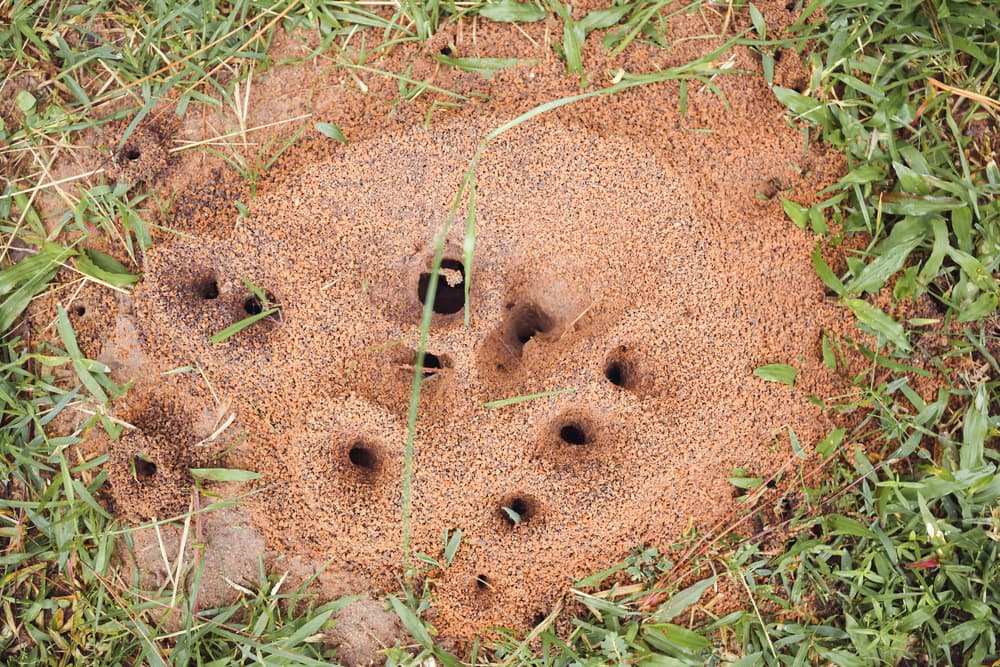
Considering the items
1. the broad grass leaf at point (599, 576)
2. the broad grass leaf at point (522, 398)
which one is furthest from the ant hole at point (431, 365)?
the broad grass leaf at point (599, 576)

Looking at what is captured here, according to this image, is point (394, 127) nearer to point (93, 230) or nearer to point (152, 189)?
point (152, 189)

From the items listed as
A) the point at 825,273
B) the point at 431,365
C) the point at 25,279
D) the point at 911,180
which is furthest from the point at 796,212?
the point at 25,279

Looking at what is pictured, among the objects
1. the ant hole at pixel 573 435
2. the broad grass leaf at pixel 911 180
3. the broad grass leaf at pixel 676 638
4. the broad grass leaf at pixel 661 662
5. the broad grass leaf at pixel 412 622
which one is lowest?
the broad grass leaf at pixel 661 662

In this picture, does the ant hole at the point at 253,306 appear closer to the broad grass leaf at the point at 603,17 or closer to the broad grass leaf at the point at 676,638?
the broad grass leaf at the point at 603,17

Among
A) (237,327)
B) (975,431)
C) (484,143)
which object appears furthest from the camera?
(975,431)

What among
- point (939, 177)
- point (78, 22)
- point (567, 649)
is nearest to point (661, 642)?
point (567, 649)

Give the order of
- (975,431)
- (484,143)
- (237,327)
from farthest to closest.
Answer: (975,431) < (237,327) < (484,143)

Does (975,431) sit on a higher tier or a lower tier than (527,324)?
lower

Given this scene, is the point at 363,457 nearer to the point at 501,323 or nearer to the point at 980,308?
the point at 501,323
